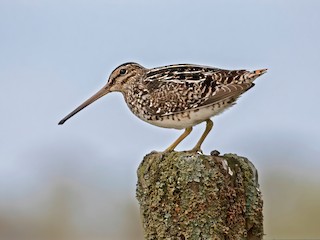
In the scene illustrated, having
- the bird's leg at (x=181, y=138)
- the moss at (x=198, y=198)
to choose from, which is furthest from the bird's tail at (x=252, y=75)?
the moss at (x=198, y=198)

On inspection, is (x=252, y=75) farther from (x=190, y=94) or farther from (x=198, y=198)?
(x=198, y=198)

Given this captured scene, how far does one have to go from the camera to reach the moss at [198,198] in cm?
569

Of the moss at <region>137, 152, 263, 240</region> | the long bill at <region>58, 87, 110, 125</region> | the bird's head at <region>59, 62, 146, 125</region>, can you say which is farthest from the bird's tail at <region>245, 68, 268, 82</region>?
the moss at <region>137, 152, 263, 240</region>

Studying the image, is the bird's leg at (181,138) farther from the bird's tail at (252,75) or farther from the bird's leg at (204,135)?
the bird's tail at (252,75)

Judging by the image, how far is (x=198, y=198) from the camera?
18.6 feet

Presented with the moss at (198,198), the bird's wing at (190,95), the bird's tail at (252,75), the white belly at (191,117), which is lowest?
the moss at (198,198)

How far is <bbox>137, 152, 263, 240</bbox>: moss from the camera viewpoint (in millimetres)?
5688

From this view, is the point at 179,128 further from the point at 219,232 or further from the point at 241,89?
the point at 219,232

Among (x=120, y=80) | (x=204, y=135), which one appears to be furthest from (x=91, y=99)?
(x=204, y=135)

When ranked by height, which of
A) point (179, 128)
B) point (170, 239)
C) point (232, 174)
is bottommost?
point (170, 239)

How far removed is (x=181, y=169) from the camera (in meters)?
5.74
